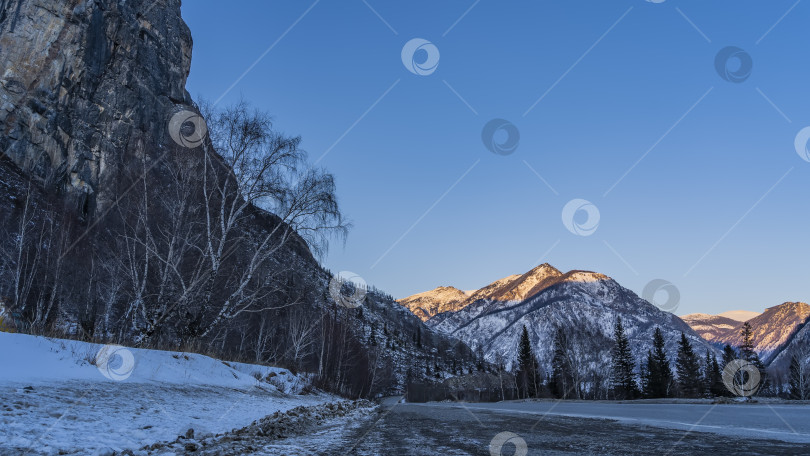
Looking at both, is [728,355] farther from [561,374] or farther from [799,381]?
[561,374]

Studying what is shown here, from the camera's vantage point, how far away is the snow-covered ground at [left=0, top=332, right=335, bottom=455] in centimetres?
484

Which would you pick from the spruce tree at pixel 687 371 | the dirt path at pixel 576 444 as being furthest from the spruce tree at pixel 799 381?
the dirt path at pixel 576 444

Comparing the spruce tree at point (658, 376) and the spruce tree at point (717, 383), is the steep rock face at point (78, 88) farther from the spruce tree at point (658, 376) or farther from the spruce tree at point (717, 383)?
the spruce tree at point (717, 383)

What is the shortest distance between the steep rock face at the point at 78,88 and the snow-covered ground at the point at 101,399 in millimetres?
67479

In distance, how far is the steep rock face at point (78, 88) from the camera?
8044 cm

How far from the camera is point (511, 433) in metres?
8.40

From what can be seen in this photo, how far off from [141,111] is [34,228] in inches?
2832

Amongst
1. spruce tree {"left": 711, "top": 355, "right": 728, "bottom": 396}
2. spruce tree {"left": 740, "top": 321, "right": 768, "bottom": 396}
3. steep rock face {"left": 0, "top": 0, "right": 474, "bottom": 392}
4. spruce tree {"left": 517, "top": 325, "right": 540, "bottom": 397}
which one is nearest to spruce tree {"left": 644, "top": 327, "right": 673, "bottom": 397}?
spruce tree {"left": 711, "top": 355, "right": 728, "bottom": 396}

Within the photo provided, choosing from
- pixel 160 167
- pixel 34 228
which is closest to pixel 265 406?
pixel 160 167

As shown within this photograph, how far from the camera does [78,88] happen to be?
94188mm

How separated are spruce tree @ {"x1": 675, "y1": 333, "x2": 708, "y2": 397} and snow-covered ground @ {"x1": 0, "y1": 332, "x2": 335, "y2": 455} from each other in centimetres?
7047

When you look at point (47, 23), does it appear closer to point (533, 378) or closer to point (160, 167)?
point (160, 167)

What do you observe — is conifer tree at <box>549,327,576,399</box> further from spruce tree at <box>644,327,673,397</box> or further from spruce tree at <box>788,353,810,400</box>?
spruce tree at <box>788,353,810,400</box>

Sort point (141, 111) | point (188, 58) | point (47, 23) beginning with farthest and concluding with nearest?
point (188, 58)
point (141, 111)
point (47, 23)
